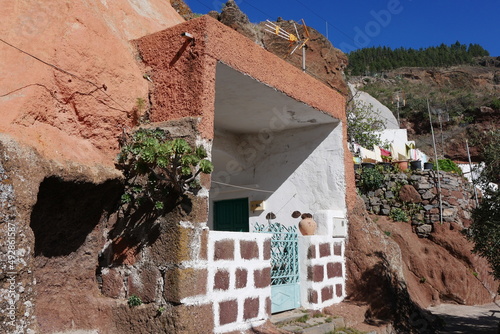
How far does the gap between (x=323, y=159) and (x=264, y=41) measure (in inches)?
212

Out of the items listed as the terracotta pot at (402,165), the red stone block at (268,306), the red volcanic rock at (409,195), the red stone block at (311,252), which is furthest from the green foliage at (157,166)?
the terracotta pot at (402,165)

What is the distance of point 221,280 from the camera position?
216 inches

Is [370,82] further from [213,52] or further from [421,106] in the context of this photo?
[213,52]

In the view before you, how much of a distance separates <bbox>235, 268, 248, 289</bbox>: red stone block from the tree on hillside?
370 centimetres

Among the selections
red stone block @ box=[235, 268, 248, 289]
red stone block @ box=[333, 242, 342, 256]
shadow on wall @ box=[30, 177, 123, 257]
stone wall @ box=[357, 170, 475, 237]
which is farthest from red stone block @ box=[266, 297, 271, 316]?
stone wall @ box=[357, 170, 475, 237]

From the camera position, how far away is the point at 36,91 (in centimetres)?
464

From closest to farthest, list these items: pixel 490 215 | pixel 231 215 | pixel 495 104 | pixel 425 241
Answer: pixel 490 215 → pixel 231 215 → pixel 425 241 → pixel 495 104

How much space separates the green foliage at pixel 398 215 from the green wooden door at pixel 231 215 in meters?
5.63

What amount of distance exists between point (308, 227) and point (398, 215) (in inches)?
253

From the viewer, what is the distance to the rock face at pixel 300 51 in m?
12.6

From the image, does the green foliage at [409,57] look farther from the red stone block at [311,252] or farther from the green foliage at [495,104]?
the red stone block at [311,252]

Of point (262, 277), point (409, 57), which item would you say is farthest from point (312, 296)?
point (409, 57)

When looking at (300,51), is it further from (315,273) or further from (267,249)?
(267,249)

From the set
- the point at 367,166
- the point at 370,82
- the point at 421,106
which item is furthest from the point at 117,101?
the point at 370,82
